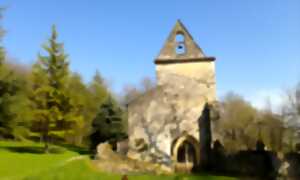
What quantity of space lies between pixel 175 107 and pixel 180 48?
530 centimetres

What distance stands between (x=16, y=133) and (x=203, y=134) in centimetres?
1334

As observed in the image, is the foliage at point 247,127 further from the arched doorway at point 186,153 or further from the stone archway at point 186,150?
the arched doorway at point 186,153

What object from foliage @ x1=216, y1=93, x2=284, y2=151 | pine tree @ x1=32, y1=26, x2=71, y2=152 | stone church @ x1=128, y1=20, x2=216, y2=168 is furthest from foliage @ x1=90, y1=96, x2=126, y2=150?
foliage @ x1=216, y1=93, x2=284, y2=151

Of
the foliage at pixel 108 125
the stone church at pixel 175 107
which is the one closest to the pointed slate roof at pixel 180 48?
the stone church at pixel 175 107

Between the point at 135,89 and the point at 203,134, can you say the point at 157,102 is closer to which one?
the point at 203,134

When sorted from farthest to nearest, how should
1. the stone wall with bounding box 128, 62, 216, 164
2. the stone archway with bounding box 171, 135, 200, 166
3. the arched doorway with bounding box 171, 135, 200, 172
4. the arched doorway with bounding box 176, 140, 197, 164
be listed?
the arched doorway with bounding box 176, 140, 197, 164 < the stone archway with bounding box 171, 135, 200, 166 < the arched doorway with bounding box 171, 135, 200, 172 < the stone wall with bounding box 128, 62, 216, 164

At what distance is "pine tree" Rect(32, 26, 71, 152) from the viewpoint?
85.5ft

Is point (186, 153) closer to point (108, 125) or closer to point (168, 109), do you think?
point (168, 109)

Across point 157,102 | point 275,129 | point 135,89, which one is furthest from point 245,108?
point 135,89

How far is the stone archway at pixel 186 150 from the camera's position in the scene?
21.8m

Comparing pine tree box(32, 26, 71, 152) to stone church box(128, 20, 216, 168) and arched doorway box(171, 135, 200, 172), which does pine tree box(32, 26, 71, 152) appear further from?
arched doorway box(171, 135, 200, 172)

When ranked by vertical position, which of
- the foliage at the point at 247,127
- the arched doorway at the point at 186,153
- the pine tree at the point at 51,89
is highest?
the pine tree at the point at 51,89

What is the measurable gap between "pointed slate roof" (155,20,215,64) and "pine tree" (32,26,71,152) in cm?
952

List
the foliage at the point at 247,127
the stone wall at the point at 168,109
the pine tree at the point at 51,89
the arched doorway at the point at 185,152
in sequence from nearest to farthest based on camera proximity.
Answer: the foliage at the point at 247,127, the stone wall at the point at 168,109, the arched doorway at the point at 185,152, the pine tree at the point at 51,89
